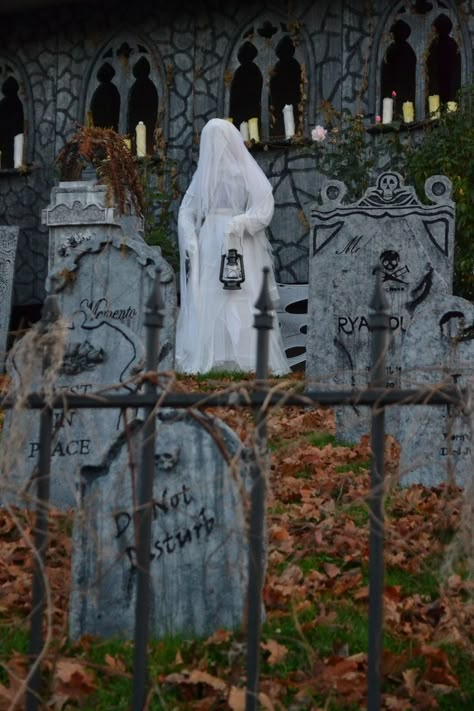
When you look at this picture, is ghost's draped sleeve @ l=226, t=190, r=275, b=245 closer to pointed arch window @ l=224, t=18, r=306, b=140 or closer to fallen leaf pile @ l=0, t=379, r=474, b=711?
pointed arch window @ l=224, t=18, r=306, b=140

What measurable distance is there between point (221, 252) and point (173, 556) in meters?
7.48

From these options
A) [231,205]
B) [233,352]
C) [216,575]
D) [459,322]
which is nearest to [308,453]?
[459,322]

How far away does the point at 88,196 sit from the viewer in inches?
499

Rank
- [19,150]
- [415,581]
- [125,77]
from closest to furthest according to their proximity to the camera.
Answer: [415,581], [125,77], [19,150]

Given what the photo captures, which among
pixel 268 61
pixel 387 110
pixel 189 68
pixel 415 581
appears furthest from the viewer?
pixel 189 68

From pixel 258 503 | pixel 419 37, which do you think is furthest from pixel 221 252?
pixel 258 503

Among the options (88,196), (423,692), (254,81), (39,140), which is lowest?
(423,692)

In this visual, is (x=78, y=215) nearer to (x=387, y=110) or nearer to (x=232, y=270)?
(x=232, y=270)

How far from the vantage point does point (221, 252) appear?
36.5 ft

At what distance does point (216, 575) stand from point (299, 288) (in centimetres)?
952

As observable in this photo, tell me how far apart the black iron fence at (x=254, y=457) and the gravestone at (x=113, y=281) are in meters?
3.57

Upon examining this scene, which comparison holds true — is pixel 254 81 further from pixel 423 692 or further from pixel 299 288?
pixel 423 692

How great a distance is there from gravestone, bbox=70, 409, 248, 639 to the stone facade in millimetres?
10483

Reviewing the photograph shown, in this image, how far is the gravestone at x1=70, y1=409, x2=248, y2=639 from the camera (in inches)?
149
